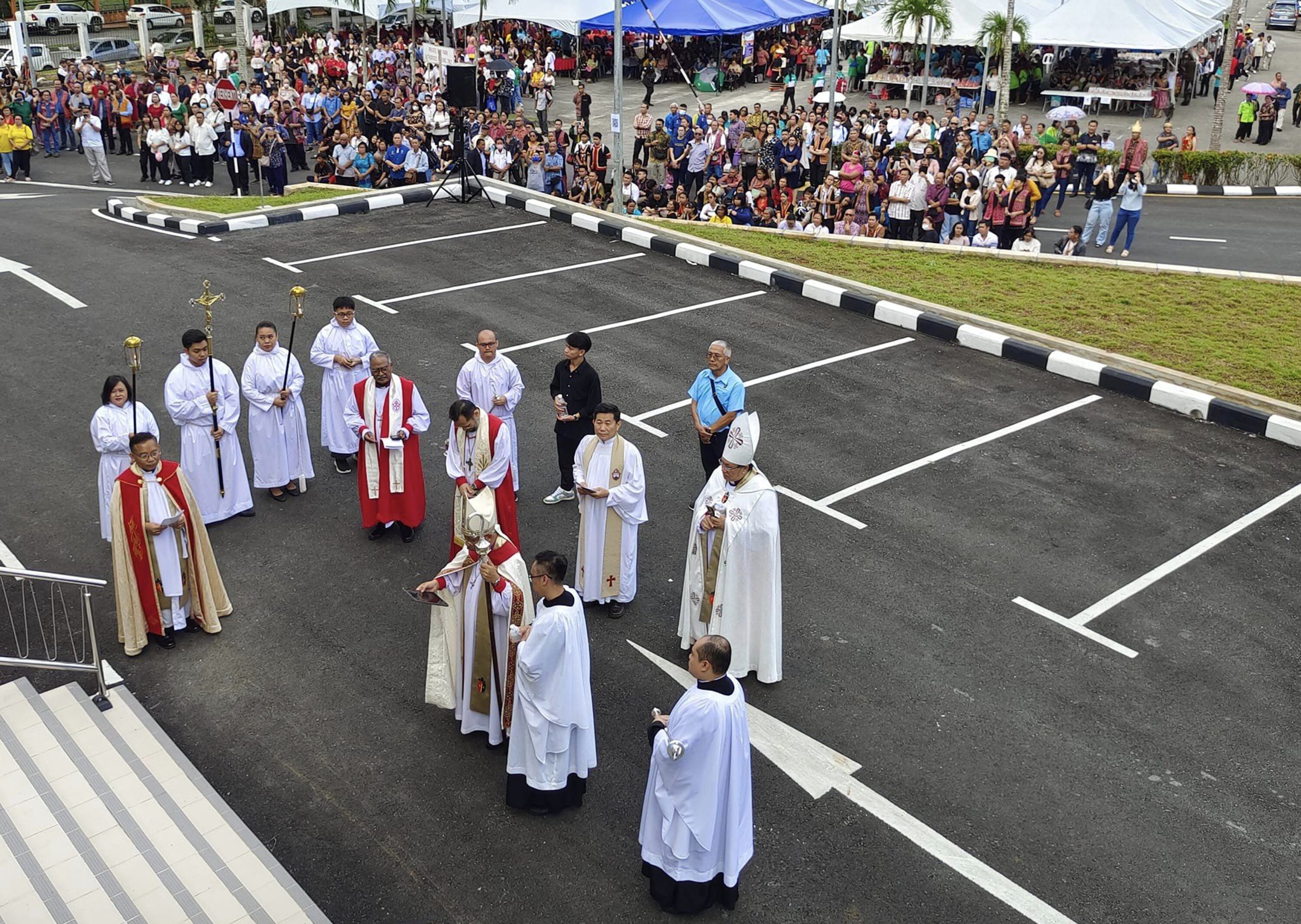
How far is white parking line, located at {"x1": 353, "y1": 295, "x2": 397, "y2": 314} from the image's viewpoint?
15688mm

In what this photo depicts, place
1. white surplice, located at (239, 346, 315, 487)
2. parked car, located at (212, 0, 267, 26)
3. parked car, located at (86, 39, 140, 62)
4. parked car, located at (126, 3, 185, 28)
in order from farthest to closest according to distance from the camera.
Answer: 1. parked car, located at (212, 0, 267, 26)
2. parked car, located at (126, 3, 185, 28)
3. parked car, located at (86, 39, 140, 62)
4. white surplice, located at (239, 346, 315, 487)

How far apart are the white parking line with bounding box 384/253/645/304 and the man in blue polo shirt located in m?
6.87

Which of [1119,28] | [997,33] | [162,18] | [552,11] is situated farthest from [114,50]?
[1119,28]

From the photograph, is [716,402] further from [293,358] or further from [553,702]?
[553,702]

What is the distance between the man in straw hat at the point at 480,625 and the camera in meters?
7.15

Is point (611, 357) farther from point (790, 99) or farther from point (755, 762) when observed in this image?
point (790, 99)

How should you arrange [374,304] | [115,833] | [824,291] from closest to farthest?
[115,833], [374,304], [824,291]

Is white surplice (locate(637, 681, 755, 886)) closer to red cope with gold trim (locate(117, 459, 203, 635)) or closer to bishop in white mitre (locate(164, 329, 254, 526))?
red cope with gold trim (locate(117, 459, 203, 635))

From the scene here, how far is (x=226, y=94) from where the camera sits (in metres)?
27.3

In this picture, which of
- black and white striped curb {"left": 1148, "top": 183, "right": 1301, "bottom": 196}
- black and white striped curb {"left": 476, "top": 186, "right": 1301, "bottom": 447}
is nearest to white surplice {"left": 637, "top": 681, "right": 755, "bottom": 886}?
black and white striped curb {"left": 476, "top": 186, "right": 1301, "bottom": 447}

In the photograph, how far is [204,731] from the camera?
7.87 m

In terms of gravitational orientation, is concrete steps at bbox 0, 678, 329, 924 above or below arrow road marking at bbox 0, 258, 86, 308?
below

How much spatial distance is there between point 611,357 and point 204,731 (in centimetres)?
754

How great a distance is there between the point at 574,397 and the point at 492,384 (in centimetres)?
75
